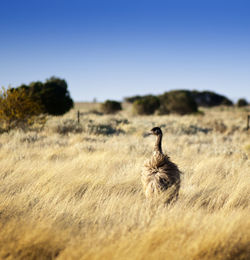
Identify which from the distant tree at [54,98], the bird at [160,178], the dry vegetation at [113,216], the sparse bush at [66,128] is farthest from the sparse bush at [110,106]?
the bird at [160,178]

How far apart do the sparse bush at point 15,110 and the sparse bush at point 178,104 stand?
76.1ft

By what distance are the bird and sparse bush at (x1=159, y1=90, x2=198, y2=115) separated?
29.7 m

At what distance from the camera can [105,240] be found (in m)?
2.44

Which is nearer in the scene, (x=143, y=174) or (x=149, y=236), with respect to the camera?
(x=149, y=236)

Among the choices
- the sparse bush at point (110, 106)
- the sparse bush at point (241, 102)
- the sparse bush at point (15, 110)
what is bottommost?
the sparse bush at point (15, 110)

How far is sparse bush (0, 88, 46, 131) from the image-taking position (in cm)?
1124

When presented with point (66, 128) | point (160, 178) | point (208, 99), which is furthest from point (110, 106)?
point (208, 99)

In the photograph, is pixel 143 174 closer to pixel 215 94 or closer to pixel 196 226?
pixel 196 226

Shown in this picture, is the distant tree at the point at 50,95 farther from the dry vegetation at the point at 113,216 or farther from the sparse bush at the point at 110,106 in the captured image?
the sparse bush at the point at 110,106

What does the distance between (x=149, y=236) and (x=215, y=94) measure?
6744 cm

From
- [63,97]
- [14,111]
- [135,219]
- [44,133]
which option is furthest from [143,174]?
[63,97]

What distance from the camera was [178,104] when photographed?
3250cm

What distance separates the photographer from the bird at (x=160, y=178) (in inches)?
131

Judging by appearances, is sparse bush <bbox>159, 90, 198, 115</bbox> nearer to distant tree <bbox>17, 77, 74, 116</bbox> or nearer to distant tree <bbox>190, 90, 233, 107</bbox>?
distant tree <bbox>17, 77, 74, 116</bbox>
